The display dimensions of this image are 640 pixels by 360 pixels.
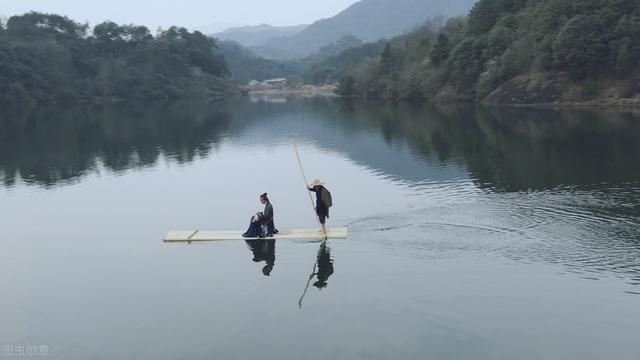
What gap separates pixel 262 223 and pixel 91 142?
163 feet

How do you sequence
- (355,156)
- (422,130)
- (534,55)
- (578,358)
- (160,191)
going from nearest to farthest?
(578,358)
(160,191)
(355,156)
(422,130)
(534,55)

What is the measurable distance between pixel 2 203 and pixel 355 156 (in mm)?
27039

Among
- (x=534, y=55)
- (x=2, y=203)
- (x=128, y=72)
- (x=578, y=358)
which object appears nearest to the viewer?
(x=578, y=358)

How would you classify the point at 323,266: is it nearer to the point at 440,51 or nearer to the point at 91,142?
the point at 91,142

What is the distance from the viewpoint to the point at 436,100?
394 ft

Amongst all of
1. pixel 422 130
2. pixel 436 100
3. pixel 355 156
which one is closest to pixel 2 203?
pixel 355 156

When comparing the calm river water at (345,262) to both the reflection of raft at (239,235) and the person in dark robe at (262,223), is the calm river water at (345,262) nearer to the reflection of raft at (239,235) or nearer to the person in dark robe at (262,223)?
the reflection of raft at (239,235)

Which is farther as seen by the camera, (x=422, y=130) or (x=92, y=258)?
(x=422, y=130)

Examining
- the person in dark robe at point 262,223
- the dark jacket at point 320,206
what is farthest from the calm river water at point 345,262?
the dark jacket at point 320,206

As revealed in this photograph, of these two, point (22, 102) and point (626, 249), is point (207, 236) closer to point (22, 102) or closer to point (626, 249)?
point (626, 249)

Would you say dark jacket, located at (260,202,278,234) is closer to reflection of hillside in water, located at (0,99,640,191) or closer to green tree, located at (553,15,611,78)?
reflection of hillside in water, located at (0,99,640,191)

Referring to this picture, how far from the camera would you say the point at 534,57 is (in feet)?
322

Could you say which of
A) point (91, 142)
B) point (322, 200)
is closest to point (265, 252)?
point (322, 200)

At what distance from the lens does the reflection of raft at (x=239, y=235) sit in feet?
84.2
